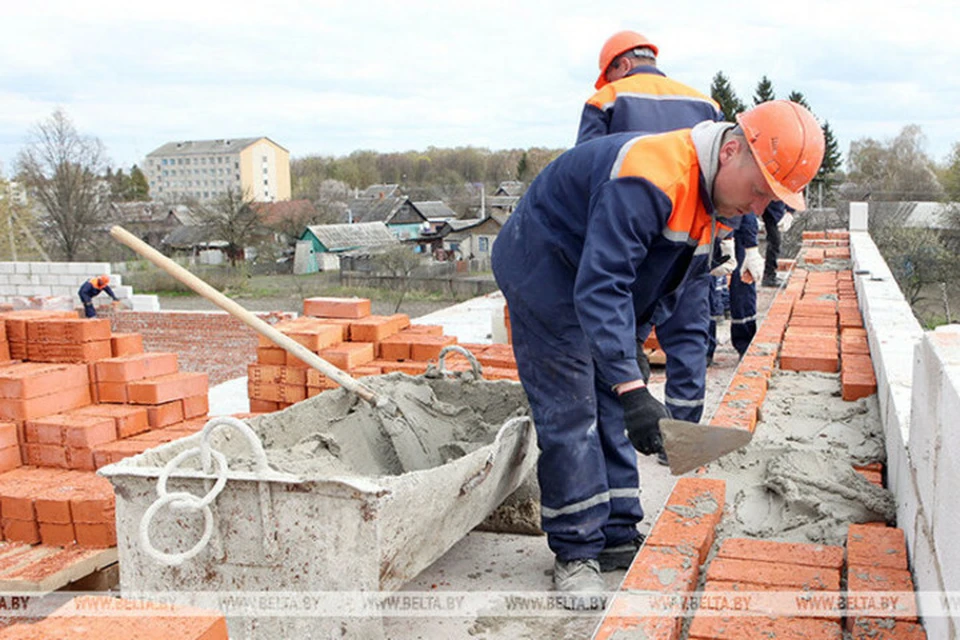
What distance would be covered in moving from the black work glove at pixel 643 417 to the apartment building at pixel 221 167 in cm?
8417

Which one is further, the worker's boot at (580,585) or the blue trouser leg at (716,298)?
the blue trouser leg at (716,298)

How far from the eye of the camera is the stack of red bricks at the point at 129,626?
4.83 ft

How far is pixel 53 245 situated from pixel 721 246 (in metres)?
34.8

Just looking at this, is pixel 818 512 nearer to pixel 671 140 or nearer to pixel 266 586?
pixel 671 140

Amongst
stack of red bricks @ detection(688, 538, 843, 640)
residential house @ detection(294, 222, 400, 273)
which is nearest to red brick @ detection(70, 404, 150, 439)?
stack of red bricks @ detection(688, 538, 843, 640)

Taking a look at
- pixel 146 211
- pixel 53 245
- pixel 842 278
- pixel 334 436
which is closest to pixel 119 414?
pixel 334 436

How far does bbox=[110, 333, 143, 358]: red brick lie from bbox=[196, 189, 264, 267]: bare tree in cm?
3312

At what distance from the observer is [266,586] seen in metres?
2.44

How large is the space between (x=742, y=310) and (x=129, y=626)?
18.4 ft

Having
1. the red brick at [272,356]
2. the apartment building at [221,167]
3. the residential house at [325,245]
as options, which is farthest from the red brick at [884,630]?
the apartment building at [221,167]

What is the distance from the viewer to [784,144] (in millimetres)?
2332

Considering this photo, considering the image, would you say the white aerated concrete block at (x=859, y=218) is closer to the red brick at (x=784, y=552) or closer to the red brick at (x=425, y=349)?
the red brick at (x=425, y=349)

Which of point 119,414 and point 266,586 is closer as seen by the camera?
point 266,586

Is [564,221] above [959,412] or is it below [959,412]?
above
